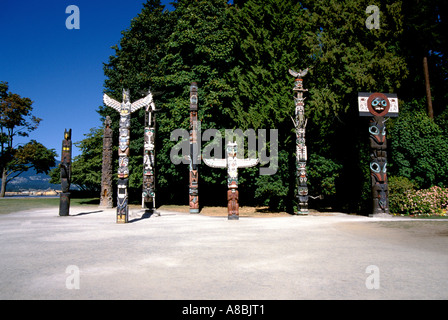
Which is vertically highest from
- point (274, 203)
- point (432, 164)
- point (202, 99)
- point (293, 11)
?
point (293, 11)

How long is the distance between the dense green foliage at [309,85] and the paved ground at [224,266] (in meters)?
11.7

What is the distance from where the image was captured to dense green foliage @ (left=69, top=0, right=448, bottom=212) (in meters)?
20.0

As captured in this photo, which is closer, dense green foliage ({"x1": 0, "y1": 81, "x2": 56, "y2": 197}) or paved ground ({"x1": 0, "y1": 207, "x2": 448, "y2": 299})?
paved ground ({"x1": 0, "y1": 207, "x2": 448, "y2": 299})

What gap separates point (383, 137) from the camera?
56.0 feet

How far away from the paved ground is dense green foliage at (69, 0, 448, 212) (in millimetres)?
11661

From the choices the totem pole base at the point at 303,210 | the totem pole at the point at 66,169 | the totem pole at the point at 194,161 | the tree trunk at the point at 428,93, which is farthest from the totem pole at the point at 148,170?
the tree trunk at the point at 428,93

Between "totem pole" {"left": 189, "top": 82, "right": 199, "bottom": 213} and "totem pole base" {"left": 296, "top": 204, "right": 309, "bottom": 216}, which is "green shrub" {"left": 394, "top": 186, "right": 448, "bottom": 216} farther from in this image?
"totem pole" {"left": 189, "top": 82, "right": 199, "bottom": 213}

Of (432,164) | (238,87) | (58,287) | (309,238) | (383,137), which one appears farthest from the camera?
(238,87)

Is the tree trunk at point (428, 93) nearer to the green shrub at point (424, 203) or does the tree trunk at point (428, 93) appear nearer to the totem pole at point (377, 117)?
the totem pole at point (377, 117)

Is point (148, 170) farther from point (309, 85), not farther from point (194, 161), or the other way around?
point (309, 85)

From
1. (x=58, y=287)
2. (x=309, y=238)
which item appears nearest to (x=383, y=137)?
(x=309, y=238)

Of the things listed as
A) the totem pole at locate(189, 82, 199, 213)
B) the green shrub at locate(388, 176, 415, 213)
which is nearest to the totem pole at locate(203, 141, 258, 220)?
the totem pole at locate(189, 82, 199, 213)

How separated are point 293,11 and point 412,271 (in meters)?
23.6
